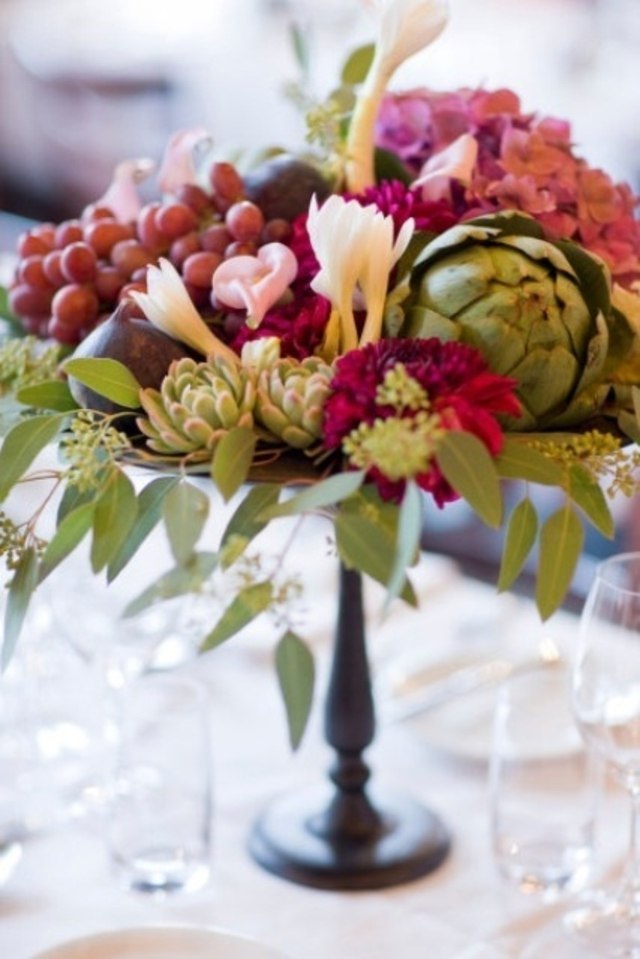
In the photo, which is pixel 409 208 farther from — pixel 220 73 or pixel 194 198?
pixel 220 73

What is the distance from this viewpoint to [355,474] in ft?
2.30

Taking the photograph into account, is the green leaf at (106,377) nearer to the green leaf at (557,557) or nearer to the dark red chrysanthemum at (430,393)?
the dark red chrysanthemum at (430,393)

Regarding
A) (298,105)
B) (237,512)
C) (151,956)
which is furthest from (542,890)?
(298,105)

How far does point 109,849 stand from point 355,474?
428 millimetres

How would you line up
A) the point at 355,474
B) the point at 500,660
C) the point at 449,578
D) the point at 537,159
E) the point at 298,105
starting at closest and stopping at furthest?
the point at 355,474 < the point at 537,159 < the point at 298,105 < the point at 500,660 < the point at 449,578

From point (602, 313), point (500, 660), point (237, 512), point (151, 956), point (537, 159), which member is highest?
point (537, 159)

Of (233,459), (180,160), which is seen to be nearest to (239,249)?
(180,160)

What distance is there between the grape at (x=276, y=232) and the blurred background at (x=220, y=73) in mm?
2282

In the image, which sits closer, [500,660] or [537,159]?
[537,159]

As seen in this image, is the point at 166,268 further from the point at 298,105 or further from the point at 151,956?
the point at 151,956

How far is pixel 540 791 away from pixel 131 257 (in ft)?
1.59

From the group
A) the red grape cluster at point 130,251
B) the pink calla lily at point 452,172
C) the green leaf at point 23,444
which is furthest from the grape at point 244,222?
the green leaf at point 23,444

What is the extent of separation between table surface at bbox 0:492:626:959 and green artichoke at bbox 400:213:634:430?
0.90 feet

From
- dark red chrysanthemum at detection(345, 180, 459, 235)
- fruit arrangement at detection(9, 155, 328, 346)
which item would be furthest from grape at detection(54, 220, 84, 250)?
dark red chrysanthemum at detection(345, 180, 459, 235)
